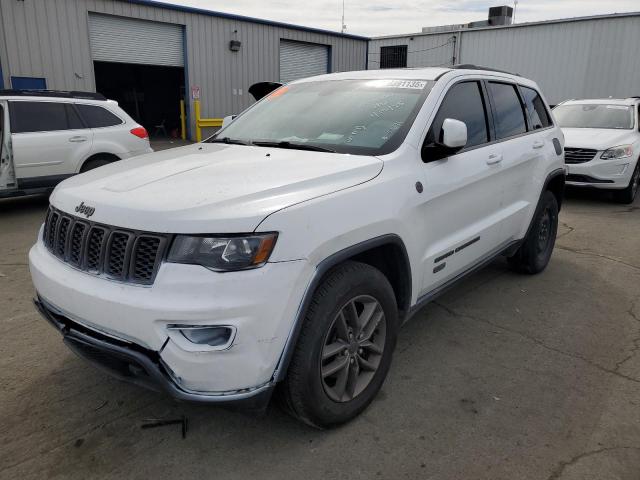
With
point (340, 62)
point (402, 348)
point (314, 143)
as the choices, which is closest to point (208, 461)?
point (402, 348)

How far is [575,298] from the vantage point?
460 centimetres

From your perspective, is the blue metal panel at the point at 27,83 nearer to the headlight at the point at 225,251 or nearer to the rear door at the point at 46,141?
the rear door at the point at 46,141

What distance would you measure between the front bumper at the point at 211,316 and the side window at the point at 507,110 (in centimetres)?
264

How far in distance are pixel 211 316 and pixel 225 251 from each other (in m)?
0.27

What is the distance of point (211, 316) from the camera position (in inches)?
81.3

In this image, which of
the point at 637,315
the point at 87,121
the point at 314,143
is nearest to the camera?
the point at 314,143

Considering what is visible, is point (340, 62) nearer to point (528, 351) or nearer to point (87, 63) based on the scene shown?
point (87, 63)

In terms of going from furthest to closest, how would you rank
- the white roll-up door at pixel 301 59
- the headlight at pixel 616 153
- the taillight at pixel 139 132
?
1. the white roll-up door at pixel 301 59
2. the taillight at pixel 139 132
3. the headlight at pixel 616 153

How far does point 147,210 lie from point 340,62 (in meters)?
23.5

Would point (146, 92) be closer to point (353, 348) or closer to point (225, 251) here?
point (353, 348)

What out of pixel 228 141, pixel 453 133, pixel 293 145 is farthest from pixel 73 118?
pixel 453 133

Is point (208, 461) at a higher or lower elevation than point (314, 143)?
lower

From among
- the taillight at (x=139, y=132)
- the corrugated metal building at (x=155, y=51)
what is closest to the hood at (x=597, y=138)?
the taillight at (x=139, y=132)

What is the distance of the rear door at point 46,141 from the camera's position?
7.54 meters
